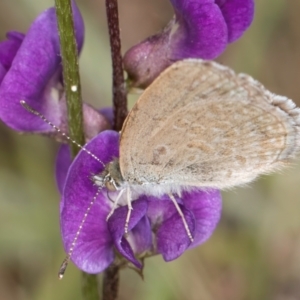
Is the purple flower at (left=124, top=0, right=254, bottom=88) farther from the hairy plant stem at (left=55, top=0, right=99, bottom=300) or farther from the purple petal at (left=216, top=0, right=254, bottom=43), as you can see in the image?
the hairy plant stem at (left=55, top=0, right=99, bottom=300)

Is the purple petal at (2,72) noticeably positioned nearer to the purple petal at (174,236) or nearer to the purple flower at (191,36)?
the purple flower at (191,36)

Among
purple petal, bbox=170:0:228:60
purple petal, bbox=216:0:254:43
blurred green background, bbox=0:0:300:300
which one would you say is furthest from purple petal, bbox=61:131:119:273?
blurred green background, bbox=0:0:300:300

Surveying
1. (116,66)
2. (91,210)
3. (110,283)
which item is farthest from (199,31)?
(110,283)

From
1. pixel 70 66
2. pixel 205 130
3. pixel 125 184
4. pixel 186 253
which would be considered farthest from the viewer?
pixel 186 253

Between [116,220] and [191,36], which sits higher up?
[191,36]

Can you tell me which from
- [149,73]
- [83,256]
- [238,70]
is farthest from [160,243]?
[238,70]

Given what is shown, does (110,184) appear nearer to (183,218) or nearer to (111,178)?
(111,178)

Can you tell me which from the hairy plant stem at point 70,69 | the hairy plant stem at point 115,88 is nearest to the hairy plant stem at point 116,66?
the hairy plant stem at point 115,88
